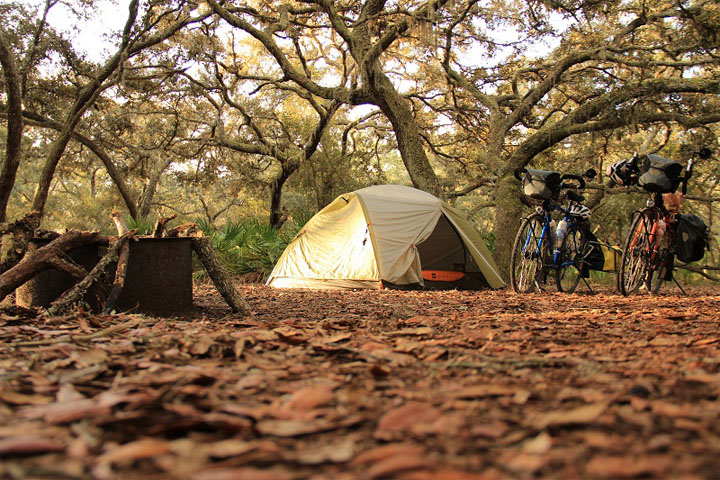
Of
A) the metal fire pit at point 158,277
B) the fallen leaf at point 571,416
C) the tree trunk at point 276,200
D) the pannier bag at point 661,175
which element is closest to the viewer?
the fallen leaf at point 571,416

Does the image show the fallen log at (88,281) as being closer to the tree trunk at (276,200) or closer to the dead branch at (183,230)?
the dead branch at (183,230)

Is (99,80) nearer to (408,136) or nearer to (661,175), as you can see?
(408,136)

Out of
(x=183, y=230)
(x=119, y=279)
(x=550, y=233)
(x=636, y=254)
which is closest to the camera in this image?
(x=119, y=279)

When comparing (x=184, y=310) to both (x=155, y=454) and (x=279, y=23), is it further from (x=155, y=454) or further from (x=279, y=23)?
(x=279, y=23)

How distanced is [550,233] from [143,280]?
468 cm

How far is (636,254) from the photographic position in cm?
566

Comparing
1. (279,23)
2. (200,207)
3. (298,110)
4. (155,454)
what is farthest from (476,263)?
(200,207)

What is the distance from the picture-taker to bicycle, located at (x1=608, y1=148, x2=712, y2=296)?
212 inches

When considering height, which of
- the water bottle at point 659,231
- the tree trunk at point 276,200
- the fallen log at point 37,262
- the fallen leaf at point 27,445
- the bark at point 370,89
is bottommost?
the fallen leaf at point 27,445

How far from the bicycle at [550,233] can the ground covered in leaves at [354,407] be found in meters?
4.04

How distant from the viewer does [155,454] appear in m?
0.96

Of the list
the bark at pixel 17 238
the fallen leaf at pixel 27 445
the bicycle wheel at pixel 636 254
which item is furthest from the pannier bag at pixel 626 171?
the fallen leaf at pixel 27 445

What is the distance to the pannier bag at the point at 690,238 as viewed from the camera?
5.38 m

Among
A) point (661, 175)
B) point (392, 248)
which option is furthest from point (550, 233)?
point (392, 248)
